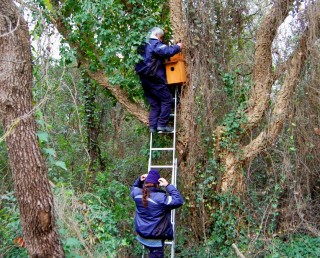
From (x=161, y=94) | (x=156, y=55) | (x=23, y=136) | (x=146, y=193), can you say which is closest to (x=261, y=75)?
(x=161, y=94)

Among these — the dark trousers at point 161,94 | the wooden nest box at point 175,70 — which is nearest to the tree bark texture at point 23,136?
the dark trousers at point 161,94

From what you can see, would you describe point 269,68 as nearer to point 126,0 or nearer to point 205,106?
point 205,106

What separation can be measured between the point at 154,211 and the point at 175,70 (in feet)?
7.92

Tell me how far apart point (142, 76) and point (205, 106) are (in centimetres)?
119

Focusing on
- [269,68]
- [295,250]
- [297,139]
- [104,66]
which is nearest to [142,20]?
[104,66]

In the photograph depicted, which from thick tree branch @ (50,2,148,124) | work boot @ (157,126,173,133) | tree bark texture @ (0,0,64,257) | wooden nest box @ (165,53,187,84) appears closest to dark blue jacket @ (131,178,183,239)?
work boot @ (157,126,173,133)

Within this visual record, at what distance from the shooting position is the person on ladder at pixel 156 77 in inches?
255

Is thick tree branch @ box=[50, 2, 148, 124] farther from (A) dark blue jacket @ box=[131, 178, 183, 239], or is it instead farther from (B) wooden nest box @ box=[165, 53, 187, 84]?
(A) dark blue jacket @ box=[131, 178, 183, 239]

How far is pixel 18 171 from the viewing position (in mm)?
3908

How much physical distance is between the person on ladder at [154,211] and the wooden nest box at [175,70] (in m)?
1.86

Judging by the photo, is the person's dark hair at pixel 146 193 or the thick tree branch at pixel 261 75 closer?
the person's dark hair at pixel 146 193

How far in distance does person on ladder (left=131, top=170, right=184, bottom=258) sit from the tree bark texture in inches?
67.3

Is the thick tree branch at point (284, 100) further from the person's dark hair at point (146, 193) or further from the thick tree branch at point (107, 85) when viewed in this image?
the person's dark hair at point (146, 193)

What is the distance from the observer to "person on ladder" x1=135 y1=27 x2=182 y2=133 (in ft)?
21.2
